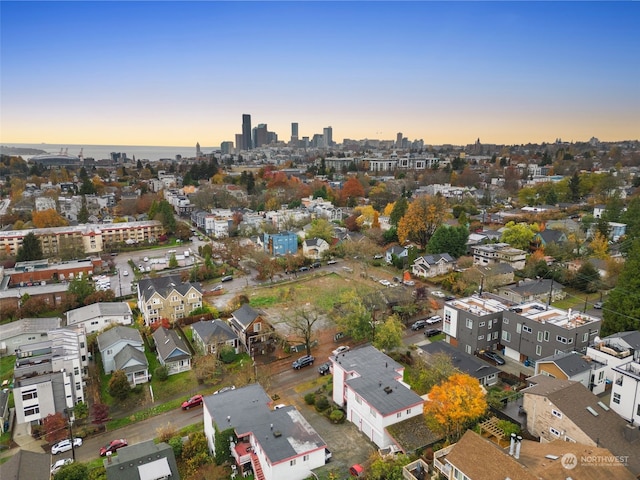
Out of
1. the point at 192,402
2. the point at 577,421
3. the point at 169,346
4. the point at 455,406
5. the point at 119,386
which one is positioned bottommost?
the point at 192,402

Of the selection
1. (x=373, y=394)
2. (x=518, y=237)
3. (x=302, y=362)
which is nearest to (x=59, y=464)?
(x=302, y=362)

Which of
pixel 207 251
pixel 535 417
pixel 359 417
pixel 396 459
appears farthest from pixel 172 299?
pixel 535 417

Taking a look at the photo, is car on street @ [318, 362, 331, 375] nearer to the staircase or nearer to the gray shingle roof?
the staircase

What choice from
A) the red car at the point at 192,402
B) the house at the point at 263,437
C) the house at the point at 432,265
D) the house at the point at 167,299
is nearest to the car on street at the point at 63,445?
the red car at the point at 192,402

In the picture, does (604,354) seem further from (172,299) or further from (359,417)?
(172,299)

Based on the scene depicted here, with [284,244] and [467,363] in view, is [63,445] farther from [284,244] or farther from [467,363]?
[284,244]

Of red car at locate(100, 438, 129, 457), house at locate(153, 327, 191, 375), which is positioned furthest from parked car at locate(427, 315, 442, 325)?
red car at locate(100, 438, 129, 457)
